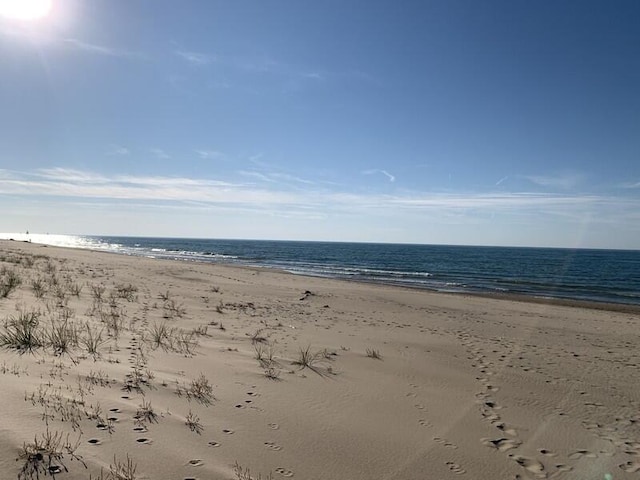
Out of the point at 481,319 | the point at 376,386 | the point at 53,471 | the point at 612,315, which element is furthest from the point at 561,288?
the point at 53,471

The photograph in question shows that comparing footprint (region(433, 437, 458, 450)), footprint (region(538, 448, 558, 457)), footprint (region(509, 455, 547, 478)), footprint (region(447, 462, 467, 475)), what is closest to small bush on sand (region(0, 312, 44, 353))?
footprint (region(433, 437, 458, 450))

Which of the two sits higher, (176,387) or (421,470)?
(176,387)

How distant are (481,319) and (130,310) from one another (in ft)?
41.1

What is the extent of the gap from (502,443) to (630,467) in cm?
136

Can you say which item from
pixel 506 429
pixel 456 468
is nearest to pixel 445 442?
pixel 456 468

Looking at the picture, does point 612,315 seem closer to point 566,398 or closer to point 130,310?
point 566,398

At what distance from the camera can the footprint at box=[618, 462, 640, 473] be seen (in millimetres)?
4488

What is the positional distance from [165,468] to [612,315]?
2256cm

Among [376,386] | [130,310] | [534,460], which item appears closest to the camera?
[534,460]

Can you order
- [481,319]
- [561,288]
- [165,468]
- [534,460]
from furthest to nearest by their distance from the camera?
[561,288]
[481,319]
[534,460]
[165,468]

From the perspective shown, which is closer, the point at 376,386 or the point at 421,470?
the point at 421,470

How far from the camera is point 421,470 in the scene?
13.5 feet

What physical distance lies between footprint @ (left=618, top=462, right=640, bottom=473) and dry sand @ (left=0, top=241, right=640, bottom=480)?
28 millimetres

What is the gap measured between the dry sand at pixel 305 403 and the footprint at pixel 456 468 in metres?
0.02
